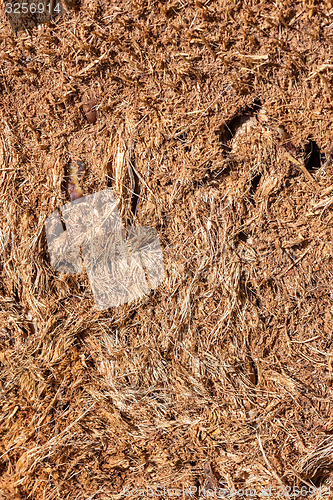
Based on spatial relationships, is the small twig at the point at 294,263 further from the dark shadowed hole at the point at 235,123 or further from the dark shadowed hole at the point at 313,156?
the dark shadowed hole at the point at 235,123

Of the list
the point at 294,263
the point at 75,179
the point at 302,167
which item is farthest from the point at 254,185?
the point at 75,179

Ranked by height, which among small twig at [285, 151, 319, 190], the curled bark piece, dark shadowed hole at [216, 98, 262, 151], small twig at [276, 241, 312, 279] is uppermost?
dark shadowed hole at [216, 98, 262, 151]

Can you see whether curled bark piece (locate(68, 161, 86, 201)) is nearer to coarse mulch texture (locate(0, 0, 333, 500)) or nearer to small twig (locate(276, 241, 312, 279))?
coarse mulch texture (locate(0, 0, 333, 500))

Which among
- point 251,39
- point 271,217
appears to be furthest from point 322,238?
point 251,39

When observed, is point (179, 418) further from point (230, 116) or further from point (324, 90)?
point (324, 90)

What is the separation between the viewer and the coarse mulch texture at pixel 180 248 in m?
1.55

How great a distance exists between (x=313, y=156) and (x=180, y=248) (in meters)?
0.65

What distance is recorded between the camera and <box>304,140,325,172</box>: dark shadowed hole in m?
1.57

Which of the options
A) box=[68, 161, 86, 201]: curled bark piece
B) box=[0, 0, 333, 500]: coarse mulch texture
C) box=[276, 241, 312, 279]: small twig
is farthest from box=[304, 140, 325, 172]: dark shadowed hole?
box=[68, 161, 86, 201]: curled bark piece

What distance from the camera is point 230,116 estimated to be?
1562mm

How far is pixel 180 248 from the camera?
1.62 m

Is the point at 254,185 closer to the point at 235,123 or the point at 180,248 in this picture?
the point at 235,123

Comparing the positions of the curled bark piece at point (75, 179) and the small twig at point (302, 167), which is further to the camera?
the curled bark piece at point (75, 179)

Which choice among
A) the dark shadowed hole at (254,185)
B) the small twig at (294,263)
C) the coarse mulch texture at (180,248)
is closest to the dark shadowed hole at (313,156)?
the coarse mulch texture at (180,248)
